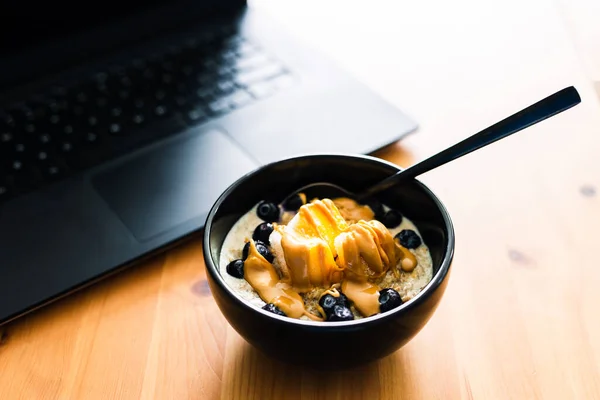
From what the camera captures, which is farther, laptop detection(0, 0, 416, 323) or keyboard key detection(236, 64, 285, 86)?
keyboard key detection(236, 64, 285, 86)

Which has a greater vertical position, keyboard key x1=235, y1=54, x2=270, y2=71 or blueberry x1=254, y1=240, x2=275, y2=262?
blueberry x1=254, y1=240, x2=275, y2=262

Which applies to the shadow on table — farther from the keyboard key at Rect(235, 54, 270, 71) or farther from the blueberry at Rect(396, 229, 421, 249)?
the keyboard key at Rect(235, 54, 270, 71)

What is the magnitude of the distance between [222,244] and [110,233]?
5.1 inches

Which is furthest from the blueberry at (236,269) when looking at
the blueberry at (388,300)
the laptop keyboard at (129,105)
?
the laptop keyboard at (129,105)

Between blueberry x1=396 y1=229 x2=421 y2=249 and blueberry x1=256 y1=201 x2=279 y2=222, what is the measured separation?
101mm

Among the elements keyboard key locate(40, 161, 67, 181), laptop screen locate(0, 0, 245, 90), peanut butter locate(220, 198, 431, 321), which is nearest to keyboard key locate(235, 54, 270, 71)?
laptop screen locate(0, 0, 245, 90)

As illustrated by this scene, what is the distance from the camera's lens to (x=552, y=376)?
20.7 inches

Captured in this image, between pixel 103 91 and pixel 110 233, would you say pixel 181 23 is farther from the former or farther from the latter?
pixel 110 233

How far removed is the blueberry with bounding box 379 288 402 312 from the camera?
482 mm

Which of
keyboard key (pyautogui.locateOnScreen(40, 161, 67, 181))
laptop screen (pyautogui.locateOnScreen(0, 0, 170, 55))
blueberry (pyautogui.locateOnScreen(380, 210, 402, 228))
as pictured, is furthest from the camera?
laptop screen (pyautogui.locateOnScreen(0, 0, 170, 55))

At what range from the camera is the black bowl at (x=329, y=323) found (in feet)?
1.48

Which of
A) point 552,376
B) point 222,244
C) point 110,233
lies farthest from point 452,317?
point 110,233

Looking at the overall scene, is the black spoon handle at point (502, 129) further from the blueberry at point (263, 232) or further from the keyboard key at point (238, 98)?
the keyboard key at point (238, 98)

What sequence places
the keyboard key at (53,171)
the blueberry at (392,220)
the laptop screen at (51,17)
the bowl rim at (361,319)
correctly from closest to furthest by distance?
the bowl rim at (361,319) → the blueberry at (392,220) → the keyboard key at (53,171) → the laptop screen at (51,17)
